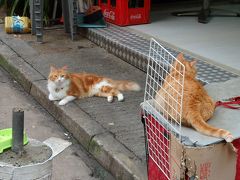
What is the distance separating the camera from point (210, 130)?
289cm

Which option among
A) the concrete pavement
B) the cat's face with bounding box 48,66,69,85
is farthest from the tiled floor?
the concrete pavement

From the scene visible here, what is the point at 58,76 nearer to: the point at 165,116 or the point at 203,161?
the point at 165,116

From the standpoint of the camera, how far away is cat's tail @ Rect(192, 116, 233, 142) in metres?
2.81

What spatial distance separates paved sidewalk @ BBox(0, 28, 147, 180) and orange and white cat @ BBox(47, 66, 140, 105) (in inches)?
2.9

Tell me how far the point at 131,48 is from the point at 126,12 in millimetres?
1167

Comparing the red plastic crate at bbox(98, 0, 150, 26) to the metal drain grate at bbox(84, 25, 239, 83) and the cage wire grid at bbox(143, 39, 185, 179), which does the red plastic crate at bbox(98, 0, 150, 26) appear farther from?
the cage wire grid at bbox(143, 39, 185, 179)

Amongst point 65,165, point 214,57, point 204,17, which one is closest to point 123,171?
point 65,165

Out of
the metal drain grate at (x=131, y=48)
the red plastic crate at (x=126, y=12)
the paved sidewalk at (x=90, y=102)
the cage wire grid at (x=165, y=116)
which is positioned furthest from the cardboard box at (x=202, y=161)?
the red plastic crate at (x=126, y=12)

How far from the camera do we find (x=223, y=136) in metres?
2.81

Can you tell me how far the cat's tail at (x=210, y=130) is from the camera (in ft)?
9.21

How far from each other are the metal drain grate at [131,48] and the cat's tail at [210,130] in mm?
1963

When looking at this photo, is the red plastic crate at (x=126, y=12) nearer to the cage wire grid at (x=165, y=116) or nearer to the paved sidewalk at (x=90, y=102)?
the paved sidewalk at (x=90, y=102)

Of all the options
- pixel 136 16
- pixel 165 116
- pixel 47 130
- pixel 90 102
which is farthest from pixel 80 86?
pixel 136 16

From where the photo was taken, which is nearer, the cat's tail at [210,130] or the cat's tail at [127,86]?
the cat's tail at [210,130]
